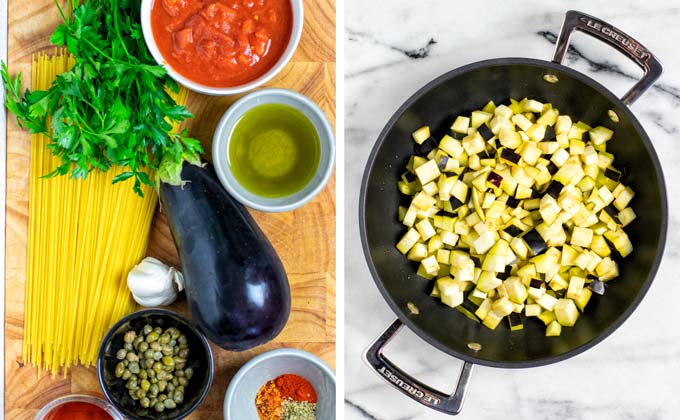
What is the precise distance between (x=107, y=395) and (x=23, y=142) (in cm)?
55

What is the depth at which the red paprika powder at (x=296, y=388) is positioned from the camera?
58.2 inches

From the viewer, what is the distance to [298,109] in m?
1.42

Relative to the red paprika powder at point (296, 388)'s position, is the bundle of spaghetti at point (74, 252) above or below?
above

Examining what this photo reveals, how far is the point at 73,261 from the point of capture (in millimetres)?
1466

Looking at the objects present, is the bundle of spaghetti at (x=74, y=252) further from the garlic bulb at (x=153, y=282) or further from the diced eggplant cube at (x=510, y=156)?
the diced eggplant cube at (x=510, y=156)

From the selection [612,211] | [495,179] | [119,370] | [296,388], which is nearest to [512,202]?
[495,179]

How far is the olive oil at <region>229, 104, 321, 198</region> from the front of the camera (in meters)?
1.43

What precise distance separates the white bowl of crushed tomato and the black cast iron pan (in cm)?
32

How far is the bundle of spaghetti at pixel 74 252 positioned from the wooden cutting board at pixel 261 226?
0.03 m

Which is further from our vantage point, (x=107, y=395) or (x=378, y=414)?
(x=107, y=395)

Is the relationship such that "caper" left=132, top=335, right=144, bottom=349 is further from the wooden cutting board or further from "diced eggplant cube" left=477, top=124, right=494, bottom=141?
"diced eggplant cube" left=477, top=124, right=494, bottom=141

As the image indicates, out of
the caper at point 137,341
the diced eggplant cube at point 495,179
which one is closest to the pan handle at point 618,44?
the diced eggplant cube at point 495,179

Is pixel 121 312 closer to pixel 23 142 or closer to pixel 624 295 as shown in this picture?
pixel 23 142

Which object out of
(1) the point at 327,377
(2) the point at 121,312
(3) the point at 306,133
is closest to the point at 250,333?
(1) the point at 327,377
